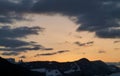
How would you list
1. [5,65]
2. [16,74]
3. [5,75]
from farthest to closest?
1. [5,65]
2. [16,74]
3. [5,75]

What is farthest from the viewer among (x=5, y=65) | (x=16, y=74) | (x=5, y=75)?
(x=5, y=65)

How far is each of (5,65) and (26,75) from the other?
933cm

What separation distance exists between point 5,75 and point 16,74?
31.9 ft

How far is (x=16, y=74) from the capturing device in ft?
482

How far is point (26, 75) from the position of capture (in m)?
162

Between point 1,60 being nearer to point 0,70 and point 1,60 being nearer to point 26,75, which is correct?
point 26,75

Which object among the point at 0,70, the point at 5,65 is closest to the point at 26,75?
the point at 5,65

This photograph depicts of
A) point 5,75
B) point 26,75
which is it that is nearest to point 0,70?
point 5,75

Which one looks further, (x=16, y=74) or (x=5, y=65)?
(x=5, y=65)

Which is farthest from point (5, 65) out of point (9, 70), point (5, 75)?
point (5, 75)

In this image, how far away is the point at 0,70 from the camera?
143 meters

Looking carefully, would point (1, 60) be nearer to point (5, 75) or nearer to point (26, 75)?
point (26, 75)

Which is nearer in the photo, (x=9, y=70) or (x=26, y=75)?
(x=9, y=70)

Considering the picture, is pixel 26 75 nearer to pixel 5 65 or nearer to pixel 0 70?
pixel 5 65
